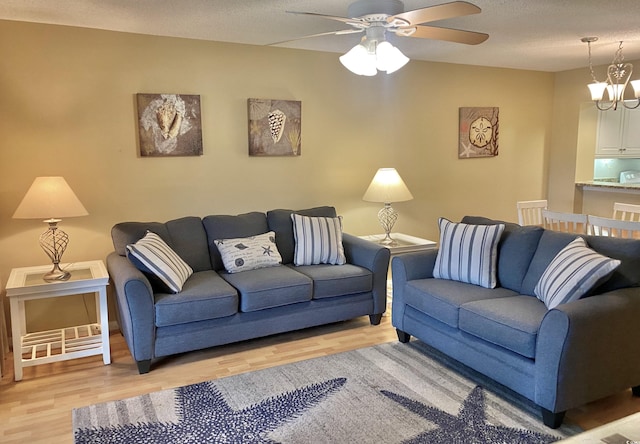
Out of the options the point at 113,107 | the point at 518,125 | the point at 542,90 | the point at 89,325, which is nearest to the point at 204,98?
the point at 113,107

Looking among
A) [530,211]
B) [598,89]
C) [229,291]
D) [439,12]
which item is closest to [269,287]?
[229,291]

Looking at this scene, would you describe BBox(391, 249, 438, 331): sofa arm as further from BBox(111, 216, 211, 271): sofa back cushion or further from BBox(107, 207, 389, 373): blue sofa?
BBox(111, 216, 211, 271): sofa back cushion

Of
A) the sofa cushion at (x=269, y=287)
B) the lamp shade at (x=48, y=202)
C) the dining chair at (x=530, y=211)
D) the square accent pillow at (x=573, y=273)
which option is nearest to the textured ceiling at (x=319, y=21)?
the lamp shade at (x=48, y=202)

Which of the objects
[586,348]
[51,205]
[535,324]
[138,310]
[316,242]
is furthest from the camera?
[316,242]

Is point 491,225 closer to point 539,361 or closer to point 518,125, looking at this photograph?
point 539,361

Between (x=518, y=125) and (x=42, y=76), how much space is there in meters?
5.06

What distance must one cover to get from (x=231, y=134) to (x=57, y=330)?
212 cm

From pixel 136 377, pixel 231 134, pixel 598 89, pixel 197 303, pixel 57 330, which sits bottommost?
pixel 136 377

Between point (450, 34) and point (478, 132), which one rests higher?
point (450, 34)

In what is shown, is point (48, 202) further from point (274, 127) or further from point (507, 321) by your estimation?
point (507, 321)

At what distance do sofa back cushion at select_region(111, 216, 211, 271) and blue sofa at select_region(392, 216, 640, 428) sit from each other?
1.59 m

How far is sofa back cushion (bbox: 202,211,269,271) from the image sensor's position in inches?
156

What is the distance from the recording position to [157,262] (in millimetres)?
3277

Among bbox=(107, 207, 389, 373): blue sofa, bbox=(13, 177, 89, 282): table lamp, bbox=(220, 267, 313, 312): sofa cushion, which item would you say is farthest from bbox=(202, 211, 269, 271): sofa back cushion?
bbox=(13, 177, 89, 282): table lamp
